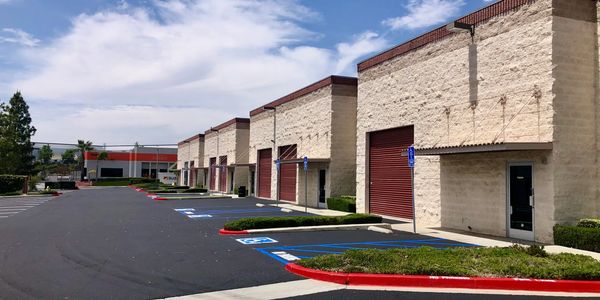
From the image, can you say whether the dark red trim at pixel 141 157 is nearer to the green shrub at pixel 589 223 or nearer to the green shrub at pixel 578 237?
the green shrub at pixel 578 237

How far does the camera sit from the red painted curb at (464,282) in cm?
745

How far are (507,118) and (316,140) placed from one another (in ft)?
47.4

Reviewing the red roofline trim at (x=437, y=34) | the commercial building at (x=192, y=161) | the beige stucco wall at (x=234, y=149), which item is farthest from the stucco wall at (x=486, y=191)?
the commercial building at (x=192, y=161)

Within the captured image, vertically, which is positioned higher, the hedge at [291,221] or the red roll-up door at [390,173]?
the red roll-up door at [390,173]

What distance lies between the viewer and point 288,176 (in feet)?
104

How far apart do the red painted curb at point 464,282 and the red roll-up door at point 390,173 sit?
11.3 m

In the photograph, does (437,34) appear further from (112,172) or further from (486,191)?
(112,172)

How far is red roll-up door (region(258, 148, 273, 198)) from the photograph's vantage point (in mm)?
35594

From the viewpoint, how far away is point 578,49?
13094 mm

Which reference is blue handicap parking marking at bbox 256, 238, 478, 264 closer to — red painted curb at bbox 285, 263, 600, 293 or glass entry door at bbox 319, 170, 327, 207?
red painted curb at bbox 285, 263, 600, 293

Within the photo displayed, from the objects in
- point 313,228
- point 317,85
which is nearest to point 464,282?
point 313,228

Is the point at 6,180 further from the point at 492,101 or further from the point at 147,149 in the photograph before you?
the point at 147,149

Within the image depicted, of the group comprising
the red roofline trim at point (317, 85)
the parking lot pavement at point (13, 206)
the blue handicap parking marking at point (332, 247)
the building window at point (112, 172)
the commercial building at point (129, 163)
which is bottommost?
the parking lot pavement at point (13, 206)

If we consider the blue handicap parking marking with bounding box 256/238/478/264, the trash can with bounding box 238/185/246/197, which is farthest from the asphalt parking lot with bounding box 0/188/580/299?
the trash can with bounding box 238/185/246/197
